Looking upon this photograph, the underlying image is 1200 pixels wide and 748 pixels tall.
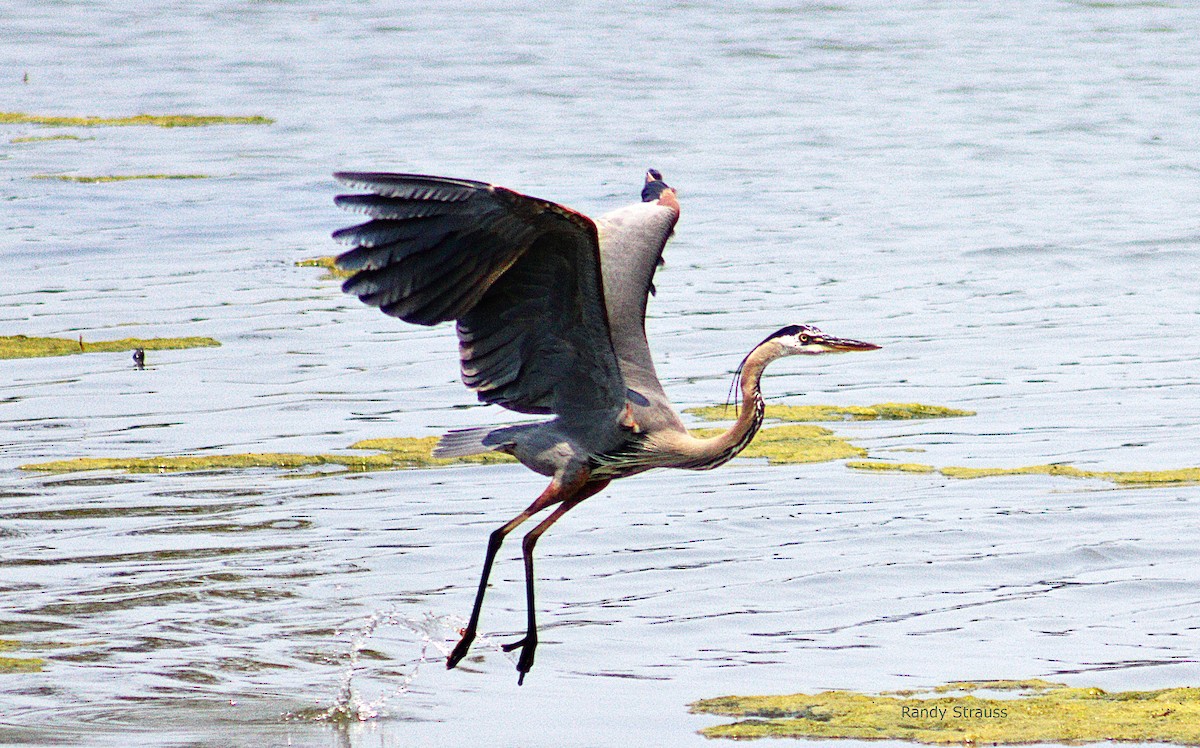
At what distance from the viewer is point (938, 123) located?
26.5m

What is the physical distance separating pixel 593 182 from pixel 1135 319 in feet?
25.5

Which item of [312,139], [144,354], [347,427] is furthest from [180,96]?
[347,427]

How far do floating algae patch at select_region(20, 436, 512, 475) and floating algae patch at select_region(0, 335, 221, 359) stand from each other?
283 centimetres

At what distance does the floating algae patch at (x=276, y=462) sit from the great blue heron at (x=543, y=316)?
2.78 metres

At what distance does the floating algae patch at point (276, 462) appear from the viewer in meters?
9.90

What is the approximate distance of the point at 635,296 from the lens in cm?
716

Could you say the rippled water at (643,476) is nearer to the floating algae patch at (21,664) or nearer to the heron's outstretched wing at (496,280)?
the floating algae patch at (21,664)

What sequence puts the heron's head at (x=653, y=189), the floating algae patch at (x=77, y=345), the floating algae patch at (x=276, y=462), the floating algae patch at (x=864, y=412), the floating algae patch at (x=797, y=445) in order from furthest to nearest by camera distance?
1. the floating algae patch at (x=77, y=345)
2. the floating algae patch at (x=864, y=412)
3. the floating algae patch at (x=797, y=445)
4. the floating algae patch at (x=276, y=462)
5. the heron's head at (x=653, y=189)

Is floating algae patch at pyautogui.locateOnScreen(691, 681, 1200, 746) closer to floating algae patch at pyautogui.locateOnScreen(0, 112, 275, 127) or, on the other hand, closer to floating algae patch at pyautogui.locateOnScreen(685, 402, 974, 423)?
floating algae patch at pyautogui.locateOnScreen(685, 402, 974, 423)

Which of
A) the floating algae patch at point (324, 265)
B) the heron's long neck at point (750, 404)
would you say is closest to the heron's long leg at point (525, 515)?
the heron's long neck at point (750, 404)

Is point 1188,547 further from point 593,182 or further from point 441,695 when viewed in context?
point 593,182

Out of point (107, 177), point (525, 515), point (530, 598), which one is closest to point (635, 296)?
point (525, 515)

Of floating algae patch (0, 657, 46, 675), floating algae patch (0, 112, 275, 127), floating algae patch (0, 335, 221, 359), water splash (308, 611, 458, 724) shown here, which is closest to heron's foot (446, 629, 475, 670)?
water splash (308, 611, 458, 724)

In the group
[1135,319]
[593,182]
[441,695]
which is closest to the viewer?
[441,695]
